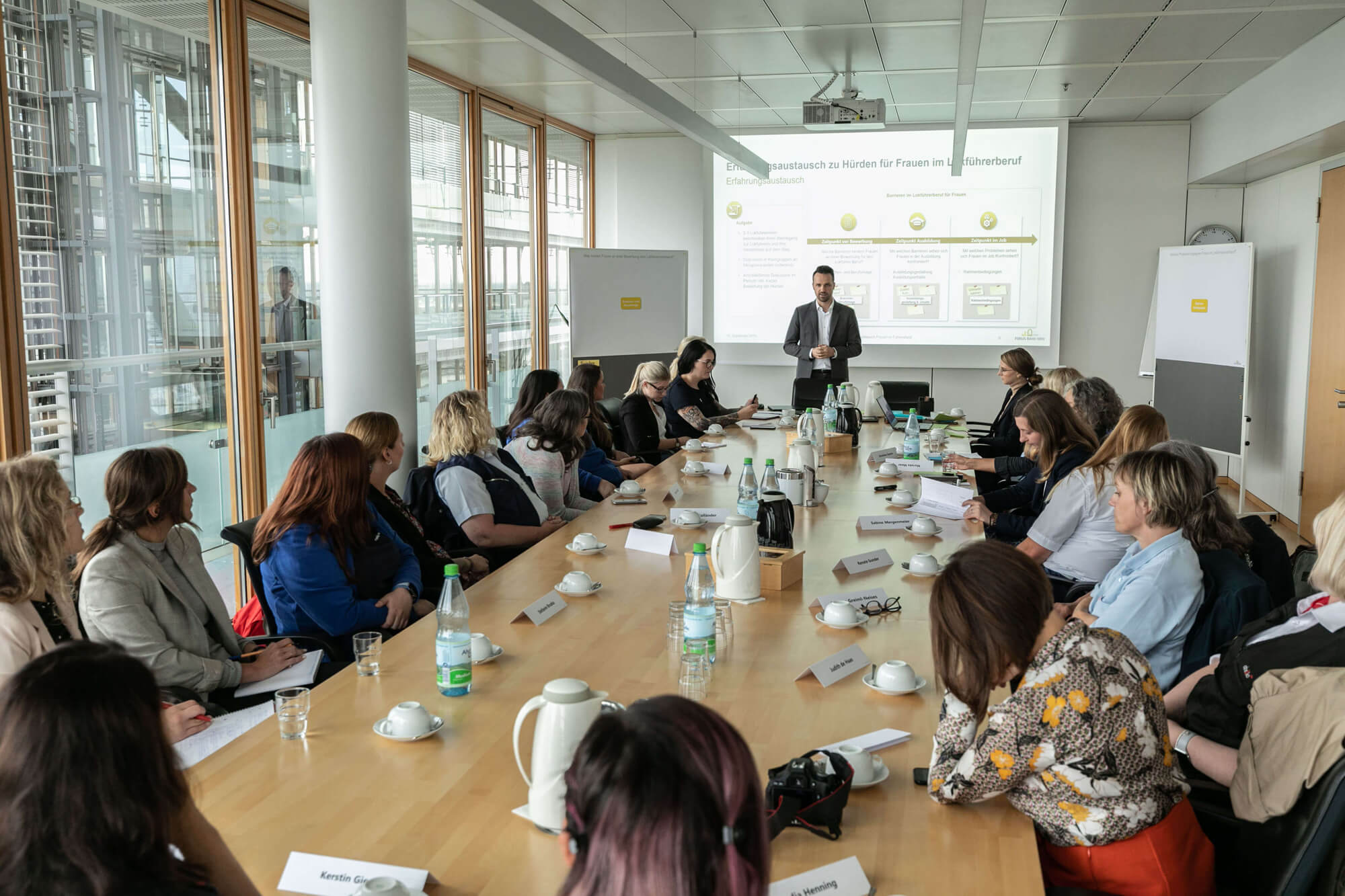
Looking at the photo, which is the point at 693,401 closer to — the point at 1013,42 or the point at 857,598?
the point at 1013,42

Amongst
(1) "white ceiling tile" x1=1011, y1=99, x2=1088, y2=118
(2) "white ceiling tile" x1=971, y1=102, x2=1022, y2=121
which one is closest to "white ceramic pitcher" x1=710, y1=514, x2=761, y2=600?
(2) "white ceiling tile" x1=971, y1=102, x2=1022, y2=121

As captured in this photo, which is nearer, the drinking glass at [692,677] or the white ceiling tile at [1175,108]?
the drinking glass at [692,677]

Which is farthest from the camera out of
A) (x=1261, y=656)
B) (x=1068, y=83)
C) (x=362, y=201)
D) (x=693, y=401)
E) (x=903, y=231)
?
(x=903, y=231)

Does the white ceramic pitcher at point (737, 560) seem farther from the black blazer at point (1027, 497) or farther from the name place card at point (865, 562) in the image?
the black blazer at point (1027, 497)

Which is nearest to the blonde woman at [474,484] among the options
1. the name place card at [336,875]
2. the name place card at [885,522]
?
the name place card at [885,522]

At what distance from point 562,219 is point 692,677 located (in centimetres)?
864

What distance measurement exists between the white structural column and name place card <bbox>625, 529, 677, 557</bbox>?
181 cm

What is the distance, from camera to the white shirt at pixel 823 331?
918 cm

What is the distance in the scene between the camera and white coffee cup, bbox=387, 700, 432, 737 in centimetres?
208

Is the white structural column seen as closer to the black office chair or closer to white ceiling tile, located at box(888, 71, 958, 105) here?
the black office chair

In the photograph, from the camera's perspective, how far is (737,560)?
3064 millimetres

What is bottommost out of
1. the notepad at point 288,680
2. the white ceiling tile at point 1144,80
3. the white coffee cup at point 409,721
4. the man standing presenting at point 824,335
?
the notepad at point 288,680

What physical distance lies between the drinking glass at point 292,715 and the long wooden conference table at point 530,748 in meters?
0.04

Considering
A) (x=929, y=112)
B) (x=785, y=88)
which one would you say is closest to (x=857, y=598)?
(x=785, y=88)
